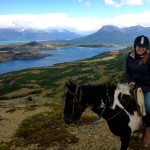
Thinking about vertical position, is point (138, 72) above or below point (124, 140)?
above

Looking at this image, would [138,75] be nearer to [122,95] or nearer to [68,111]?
[122,95]

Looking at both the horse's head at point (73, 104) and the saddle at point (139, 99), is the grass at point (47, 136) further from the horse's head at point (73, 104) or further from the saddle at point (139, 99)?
the saddle at point (139, 99)

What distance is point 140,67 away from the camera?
9.07m

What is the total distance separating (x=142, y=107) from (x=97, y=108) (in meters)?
1.60

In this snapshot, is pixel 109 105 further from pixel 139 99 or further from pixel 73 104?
pixel 73 104

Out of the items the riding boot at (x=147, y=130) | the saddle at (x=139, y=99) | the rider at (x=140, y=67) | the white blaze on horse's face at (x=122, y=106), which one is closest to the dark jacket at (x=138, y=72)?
the rider at (x=140, y=67)

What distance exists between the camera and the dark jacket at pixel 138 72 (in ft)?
29.7

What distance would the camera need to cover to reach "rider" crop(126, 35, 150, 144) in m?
8.95

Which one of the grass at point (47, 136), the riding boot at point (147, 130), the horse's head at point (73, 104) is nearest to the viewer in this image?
the horse's head at point (73, 104)

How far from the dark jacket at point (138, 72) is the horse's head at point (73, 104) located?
200 centimetres

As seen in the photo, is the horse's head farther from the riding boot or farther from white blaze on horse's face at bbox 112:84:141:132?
the riding boot

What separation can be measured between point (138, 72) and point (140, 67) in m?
0.23

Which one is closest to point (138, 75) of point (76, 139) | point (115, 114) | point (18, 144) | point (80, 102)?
point (115, 114)

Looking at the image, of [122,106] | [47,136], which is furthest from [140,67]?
[47,136]
